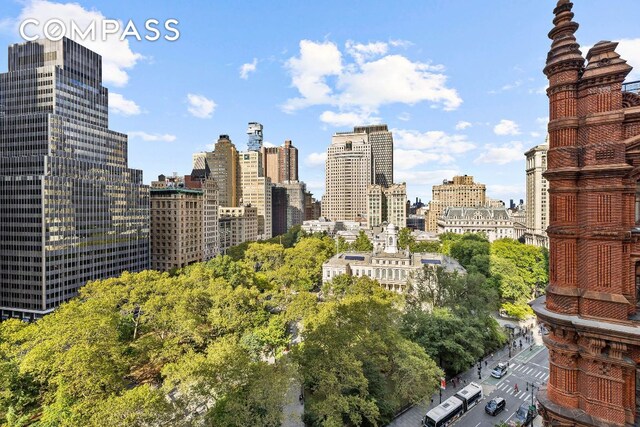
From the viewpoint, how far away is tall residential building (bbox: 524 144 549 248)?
5089 inches

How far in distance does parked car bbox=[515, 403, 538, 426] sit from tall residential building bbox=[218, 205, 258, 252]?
4940 inches

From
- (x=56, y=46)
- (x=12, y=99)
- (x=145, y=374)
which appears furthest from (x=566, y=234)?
(x=12, y=99)

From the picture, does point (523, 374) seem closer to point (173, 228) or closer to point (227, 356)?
point (227, 356)

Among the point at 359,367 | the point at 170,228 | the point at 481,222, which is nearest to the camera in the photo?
the point at 359,367

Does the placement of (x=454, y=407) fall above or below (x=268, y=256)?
below

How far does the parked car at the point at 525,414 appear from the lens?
34.0 m

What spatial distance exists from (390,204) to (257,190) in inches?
2903

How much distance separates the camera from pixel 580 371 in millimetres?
13969

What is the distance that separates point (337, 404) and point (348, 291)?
33.8 meters

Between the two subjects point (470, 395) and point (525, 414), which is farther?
point (470, 395)

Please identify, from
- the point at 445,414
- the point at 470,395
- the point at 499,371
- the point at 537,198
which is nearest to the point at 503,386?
the point at 499,371

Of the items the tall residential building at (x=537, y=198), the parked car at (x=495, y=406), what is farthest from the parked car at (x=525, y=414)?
the tall residential building at (x=537, y=198)

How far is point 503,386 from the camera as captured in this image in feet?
139

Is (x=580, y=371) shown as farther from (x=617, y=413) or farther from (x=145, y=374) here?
(x=145, y=374)
